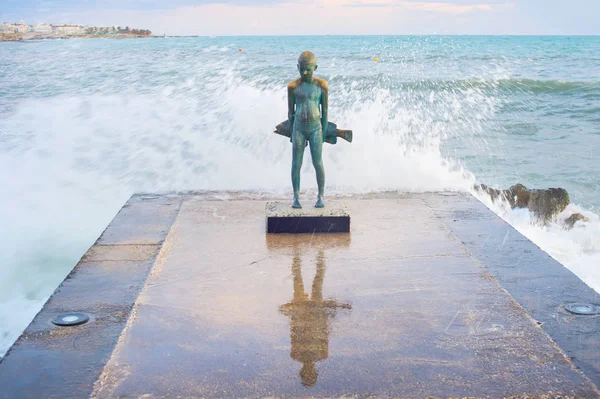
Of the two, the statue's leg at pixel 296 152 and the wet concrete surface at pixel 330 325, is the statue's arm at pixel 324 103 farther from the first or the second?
the wet concrete surface at pixel 330 325

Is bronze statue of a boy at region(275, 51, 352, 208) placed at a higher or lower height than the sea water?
higher

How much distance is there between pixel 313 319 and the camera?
3.24 m

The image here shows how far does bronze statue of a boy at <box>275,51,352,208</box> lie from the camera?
15.6 ft

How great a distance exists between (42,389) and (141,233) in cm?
231

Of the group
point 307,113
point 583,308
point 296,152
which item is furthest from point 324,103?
point 583,308

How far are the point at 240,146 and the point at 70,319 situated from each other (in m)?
7.57

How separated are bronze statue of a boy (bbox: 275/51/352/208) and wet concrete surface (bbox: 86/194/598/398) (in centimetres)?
63

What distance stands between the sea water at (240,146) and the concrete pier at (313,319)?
4.44ft

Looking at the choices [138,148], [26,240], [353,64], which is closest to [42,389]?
[26,240]

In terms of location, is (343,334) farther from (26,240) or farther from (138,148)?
(138,148)

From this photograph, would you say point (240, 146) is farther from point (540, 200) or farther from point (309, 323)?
point (309, 323)

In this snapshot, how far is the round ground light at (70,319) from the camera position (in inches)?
128

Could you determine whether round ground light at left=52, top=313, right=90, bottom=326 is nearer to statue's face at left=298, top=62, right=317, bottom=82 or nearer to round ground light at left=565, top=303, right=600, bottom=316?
statue's face at left=298, top=62, right=317, bottom=82

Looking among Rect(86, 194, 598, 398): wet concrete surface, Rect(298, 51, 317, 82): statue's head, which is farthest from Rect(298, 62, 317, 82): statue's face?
Rect(86, 194, 598, 398): wet concrete surface
